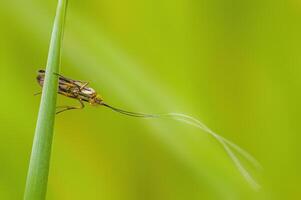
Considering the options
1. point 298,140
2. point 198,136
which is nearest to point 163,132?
point 198,136

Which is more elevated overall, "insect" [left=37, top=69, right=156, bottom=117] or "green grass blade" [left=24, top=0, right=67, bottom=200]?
"insect" [left=37, top=69, right=156, bottom=117]

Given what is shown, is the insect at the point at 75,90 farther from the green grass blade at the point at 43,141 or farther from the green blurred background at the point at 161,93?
the green grass blade at the point at 43,141

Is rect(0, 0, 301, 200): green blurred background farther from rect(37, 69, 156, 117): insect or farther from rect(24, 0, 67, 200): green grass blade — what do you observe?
rect(24, 0, 67, 200): green grass blade

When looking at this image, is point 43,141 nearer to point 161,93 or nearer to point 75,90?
point 75,90

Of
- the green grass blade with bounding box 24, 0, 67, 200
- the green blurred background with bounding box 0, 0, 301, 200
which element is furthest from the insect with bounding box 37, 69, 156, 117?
the green grass blade with bounding box 24, 0, 67, 200

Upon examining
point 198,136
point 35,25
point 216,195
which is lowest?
point 216,195

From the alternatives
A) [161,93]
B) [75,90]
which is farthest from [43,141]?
[161,93]

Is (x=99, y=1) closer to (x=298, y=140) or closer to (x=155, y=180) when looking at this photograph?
(x=155, y=180)

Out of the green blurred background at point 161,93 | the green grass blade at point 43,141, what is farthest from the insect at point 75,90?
the green grass blade at point 43,141
